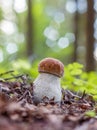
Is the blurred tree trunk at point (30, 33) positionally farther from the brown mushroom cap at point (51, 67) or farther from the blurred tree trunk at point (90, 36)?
the brown mushroom cap at point (51, 67)

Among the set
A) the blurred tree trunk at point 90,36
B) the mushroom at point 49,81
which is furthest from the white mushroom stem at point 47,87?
the blurred tree trunk at point 90,36

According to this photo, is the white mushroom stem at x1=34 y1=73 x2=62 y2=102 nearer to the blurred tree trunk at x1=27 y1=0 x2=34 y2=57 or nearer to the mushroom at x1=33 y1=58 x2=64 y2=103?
the mushroom at x1=33 y1=58 x2=64 y2=103

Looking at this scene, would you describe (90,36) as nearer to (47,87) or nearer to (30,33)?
(30,33)

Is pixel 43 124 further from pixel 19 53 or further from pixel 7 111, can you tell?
pixel 19 53

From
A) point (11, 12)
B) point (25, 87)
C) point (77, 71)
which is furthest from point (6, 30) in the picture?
point (25, 87)

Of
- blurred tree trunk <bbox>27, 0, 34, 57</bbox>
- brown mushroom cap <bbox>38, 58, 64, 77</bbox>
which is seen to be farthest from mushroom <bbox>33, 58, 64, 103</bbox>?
blurred tree trunk <bbox>27, 0, 34, 57</bbox>

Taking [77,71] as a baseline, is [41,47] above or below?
above

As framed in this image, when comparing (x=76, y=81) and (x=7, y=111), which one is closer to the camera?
(x=7, y=111)

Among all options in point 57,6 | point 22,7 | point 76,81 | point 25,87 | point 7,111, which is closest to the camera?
point 7,111
